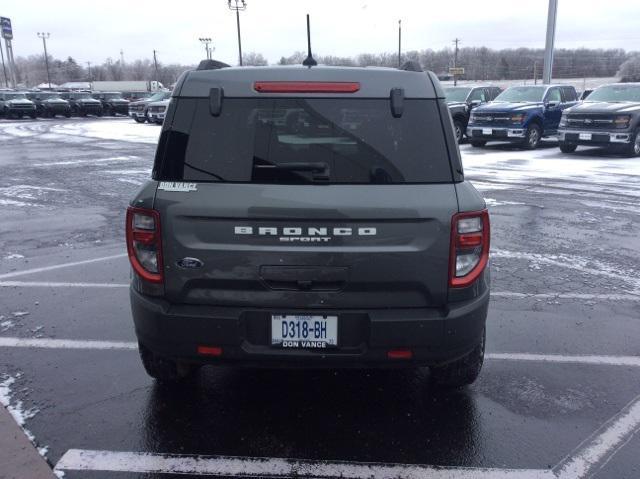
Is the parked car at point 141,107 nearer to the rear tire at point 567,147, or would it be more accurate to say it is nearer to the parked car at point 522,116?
the parked car at point 522,116

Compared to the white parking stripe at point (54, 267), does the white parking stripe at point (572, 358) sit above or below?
below

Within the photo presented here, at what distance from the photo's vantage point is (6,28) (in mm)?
76812

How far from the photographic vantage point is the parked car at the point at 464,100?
2037cm

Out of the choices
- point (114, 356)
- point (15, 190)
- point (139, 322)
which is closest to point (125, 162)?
point (15, 190)

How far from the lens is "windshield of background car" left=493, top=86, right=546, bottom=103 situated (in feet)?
62.3

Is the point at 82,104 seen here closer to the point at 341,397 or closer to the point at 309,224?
the point at 341,397

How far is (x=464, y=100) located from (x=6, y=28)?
7562cm

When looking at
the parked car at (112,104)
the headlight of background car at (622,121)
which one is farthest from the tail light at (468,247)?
the parked car at (112,104)

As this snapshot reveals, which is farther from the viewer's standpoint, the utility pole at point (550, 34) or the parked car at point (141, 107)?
the parked car at point (141, 107)

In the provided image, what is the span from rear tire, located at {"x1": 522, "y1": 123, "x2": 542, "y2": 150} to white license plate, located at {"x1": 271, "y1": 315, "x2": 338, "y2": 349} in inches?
662

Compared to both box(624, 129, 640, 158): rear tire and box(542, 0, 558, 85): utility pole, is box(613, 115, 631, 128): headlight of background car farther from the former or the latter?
box(542, 0, 558, 85): utility pole

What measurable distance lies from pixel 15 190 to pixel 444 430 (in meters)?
10.7

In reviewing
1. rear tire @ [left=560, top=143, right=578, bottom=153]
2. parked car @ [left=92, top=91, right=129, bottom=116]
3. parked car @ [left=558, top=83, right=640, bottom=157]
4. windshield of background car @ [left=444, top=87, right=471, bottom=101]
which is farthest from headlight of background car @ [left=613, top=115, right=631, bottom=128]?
parked car @ [left=92, top=91, right=129, bottom=116]

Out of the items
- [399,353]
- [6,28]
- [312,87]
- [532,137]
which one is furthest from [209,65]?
[6,28]
